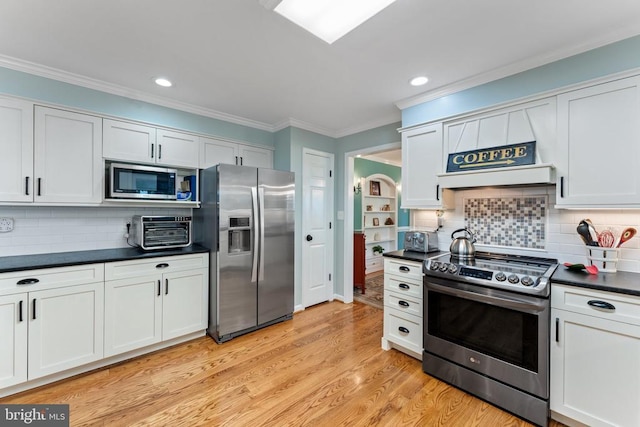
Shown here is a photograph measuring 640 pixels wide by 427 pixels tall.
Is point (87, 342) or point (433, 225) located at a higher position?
point (433, 225)

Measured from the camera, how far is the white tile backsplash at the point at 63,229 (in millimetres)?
2408

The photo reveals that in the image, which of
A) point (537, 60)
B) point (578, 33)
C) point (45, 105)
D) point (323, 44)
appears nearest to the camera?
point (578, 33)

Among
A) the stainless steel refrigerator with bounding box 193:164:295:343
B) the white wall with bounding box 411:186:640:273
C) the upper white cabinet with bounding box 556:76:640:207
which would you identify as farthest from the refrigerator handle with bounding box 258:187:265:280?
the upper white cabinet with bounding box 556:76:640:207

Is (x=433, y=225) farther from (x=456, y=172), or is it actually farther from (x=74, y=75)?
(x=74, y=75)

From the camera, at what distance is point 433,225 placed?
2990 mm

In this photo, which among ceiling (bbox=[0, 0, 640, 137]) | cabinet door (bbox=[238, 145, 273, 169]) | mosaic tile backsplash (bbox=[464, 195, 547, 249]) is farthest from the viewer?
cabinet door (bbox=[238, 145, 273, 169])

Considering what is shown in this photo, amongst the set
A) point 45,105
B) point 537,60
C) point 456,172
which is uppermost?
point 537,60

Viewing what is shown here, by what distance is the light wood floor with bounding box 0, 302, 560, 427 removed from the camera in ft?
5.98

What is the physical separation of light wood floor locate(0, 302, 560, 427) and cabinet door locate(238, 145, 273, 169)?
2169 millimetres

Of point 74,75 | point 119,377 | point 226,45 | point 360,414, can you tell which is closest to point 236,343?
point 119,377

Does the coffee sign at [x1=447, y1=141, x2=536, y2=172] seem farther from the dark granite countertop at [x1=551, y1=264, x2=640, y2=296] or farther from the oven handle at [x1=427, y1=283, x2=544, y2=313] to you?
the oven handle at [x1=427, y1=283, x2=544, y2=313]

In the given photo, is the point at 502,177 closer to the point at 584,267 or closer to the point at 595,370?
the point at 584,267

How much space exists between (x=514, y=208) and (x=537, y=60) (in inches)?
46.5

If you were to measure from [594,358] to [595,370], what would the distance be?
70mm
